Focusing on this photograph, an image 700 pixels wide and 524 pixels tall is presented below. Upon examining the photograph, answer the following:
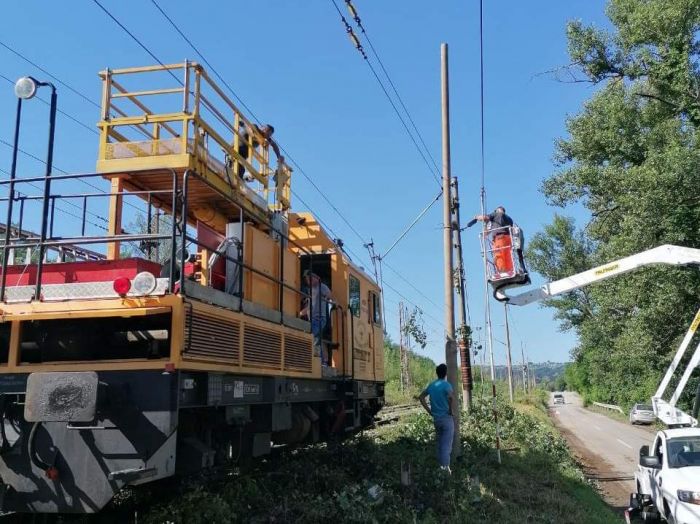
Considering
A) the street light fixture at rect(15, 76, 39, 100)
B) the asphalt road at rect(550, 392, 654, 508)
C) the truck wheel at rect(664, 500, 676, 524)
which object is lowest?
the asphalt road at rect(550, 392, 654, 508)

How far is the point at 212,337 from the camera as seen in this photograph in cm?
576

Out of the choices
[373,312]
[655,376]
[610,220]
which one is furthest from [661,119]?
[373,312]

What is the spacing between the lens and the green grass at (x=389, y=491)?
6.73 meters

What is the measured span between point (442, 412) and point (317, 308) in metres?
2.93

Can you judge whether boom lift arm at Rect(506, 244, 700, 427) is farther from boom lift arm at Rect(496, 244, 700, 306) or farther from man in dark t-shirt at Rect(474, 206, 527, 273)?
man in dark t-shirt at Rect(474, 206, 527, 273)

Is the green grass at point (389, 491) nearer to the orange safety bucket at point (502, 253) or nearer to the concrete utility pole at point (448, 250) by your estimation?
the concrete utility pole at point (448, 250)

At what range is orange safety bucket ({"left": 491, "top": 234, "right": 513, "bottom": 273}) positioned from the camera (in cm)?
920

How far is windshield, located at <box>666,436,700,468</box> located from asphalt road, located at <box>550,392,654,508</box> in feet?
13.1

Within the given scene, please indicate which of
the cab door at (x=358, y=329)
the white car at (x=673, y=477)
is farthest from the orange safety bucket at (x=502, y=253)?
the white car at (x=673, y=477)

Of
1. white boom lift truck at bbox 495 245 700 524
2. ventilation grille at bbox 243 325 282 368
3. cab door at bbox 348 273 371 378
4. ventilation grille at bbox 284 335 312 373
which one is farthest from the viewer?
cab door at bbox 348 273 371 378

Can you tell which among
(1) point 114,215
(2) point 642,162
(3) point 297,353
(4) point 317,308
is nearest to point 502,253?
(4) point 317,308

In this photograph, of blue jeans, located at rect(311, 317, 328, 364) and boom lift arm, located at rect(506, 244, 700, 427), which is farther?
boom lift arm, located at rect(506, 244, 700, 427)

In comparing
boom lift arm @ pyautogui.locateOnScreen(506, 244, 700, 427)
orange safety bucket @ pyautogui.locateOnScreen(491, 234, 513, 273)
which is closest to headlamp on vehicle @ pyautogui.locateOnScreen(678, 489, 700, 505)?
boom lift arm @ pyautogui.locateOnScreen(506, 244, 700, 427)

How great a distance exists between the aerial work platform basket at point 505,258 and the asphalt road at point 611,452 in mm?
6408
